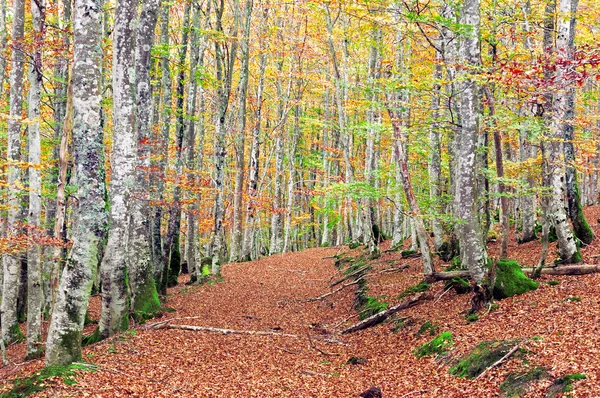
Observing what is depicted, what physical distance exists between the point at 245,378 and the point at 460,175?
5.88 m

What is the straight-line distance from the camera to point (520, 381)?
6.06m

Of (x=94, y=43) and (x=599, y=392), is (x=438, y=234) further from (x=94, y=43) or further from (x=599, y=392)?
(x=94, y=43)

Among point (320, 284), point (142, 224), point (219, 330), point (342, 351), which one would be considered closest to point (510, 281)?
point (342, 351)

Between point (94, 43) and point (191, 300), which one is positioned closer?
point (94, 43)

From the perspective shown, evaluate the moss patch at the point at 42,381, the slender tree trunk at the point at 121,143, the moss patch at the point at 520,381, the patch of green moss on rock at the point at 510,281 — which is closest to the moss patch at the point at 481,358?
the moss patch at the point at 520,381

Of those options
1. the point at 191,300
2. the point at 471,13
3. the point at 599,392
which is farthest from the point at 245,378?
the point at 471,13

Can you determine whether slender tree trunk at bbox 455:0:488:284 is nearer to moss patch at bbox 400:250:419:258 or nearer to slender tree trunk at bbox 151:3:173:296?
moss patch at bbox 400:250:419:258

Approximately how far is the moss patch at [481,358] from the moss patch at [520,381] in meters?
0.66

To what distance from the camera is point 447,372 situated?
24.5 feet

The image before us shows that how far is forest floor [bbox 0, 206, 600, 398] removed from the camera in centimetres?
652

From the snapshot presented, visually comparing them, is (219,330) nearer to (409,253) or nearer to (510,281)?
(510,281)

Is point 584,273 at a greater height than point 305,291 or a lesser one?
greater

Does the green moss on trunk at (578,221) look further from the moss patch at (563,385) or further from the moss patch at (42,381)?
the moss patch at (42,381)

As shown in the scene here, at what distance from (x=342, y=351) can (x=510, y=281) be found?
12.5ft
